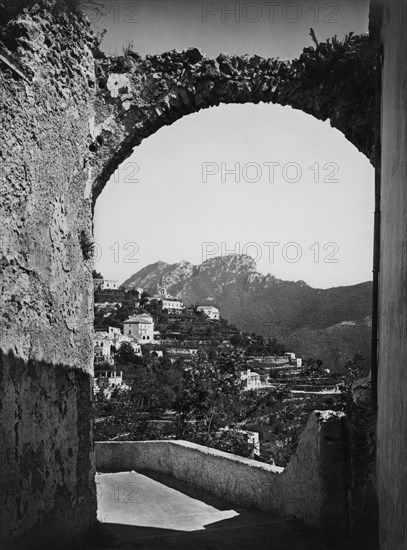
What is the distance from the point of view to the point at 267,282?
171 feet

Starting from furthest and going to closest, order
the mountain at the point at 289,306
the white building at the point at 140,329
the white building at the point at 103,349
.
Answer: the white building at the point at 140,329 → the white building at the point at 103,349 → the mountain at the point at 289,306

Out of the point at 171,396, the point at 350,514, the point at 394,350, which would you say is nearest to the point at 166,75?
the point at 394,350

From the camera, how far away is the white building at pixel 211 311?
5838cm

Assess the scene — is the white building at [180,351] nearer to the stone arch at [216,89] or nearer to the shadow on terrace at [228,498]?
the shadow on terrace at [228,498]

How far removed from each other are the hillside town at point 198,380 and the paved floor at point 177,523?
43.8 inches

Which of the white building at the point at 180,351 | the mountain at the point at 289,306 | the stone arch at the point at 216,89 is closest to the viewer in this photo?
the stone arch at the point at 216,89

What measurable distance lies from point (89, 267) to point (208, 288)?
210ft

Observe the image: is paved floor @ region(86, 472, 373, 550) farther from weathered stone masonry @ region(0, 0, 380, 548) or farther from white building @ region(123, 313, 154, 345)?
white building @ region(123, 313, 154, 345)

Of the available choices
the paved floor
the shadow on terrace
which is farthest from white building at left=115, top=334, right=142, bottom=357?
the paved floor

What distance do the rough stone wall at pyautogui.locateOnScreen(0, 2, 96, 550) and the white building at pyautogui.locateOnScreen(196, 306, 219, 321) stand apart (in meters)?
51.8

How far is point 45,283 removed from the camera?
14.5 ft

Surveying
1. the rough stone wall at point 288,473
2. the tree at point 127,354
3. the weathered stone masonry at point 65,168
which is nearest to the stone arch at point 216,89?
the weathered stone masonry at point 65,168

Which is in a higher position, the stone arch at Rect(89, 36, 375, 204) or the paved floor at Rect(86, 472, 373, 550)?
the stone arch at Rect(89, 36, 375, 204)

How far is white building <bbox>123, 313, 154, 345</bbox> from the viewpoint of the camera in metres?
52.8
